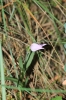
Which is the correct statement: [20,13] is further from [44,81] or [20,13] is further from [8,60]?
[44,81]

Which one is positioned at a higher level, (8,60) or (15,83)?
(8,60)

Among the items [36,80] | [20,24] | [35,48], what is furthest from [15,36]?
[36,80]

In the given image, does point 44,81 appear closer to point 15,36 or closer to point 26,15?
point 15,36

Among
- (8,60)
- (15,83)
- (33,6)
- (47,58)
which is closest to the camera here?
(15,83)

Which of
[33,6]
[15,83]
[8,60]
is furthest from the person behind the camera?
[33,6]

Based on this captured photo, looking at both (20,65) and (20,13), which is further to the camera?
(20,13)

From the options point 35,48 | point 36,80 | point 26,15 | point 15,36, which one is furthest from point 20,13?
point 36,80

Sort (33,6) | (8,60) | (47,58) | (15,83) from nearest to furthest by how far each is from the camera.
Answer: (15,83) → (8,60) → (47,58) → (33,6)

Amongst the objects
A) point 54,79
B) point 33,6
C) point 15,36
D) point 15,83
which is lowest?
point 15,83

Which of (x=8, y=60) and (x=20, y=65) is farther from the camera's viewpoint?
(x=8, y=60)
